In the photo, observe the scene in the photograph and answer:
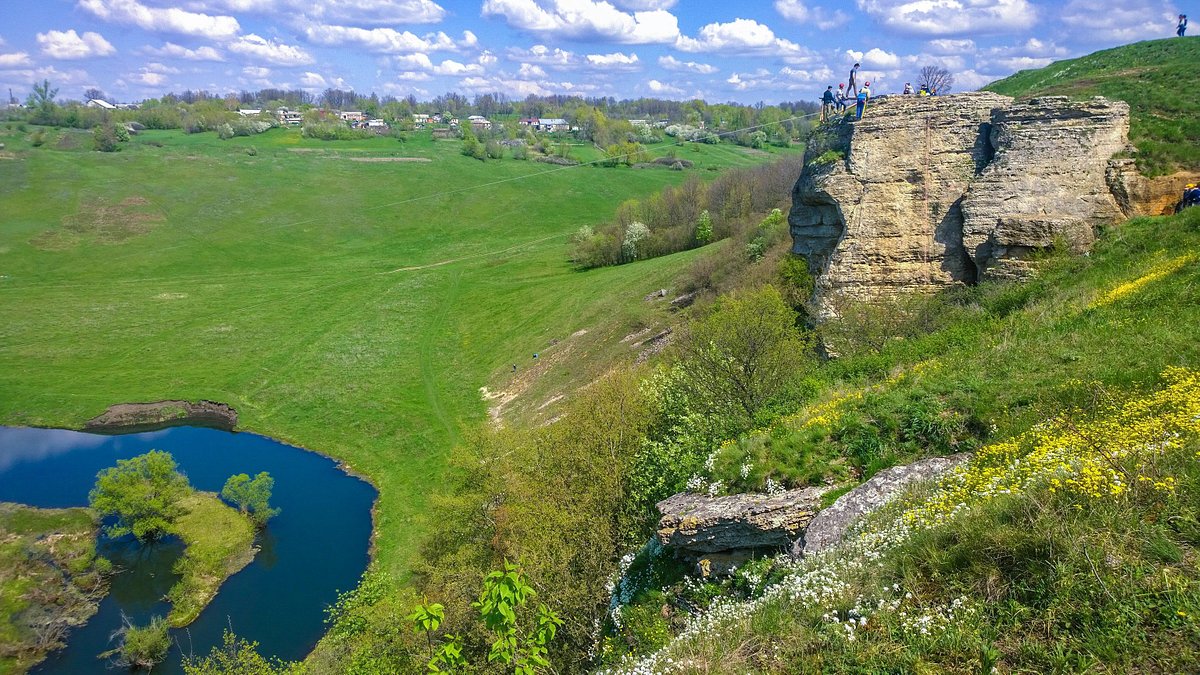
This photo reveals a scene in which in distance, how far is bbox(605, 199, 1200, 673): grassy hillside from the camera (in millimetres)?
6258

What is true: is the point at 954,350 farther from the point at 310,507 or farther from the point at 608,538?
the point at 310,507

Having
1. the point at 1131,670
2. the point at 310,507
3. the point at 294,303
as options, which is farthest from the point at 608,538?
the point at 294,303

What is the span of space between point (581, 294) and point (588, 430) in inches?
1503

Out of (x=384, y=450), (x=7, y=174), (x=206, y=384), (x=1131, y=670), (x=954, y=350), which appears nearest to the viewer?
(x=1131, y=670)

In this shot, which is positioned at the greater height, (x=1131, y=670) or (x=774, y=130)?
(x=774, y=130)

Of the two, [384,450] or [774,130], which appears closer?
[384,450]

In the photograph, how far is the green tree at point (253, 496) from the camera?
34094mm

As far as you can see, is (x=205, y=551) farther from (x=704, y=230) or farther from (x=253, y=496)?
(x=704, y=230)

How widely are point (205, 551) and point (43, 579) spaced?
660cm

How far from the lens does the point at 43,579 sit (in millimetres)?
29047

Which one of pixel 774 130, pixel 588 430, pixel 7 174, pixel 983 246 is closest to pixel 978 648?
pixel 588 430

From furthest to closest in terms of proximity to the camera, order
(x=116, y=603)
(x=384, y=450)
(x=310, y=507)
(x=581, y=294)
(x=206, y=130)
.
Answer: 1. (x=206, y=130)
2. (x=581, y=294)
3. (x=384, y=450)
4. (x=310, y=507)
5. (x=116, y=603)

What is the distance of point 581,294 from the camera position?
2333 inches

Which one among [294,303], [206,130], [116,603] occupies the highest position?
[206,130]
